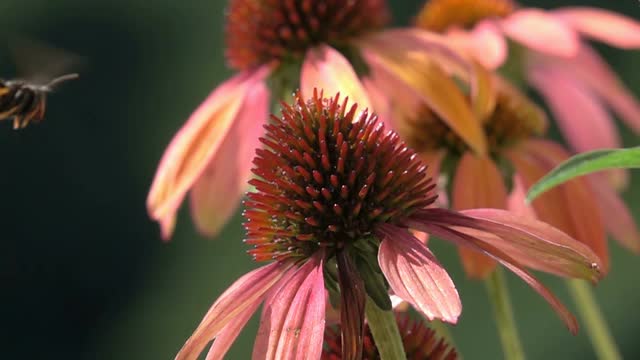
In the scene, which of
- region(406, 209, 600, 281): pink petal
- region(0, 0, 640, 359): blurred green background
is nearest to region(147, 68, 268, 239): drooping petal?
region(406, 209, 600, 281): pink petal

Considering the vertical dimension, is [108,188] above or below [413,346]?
above

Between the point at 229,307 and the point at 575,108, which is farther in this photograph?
the point at 575,108

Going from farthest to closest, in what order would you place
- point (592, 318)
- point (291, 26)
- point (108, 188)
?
point (108, 188)
point (291, 26)
point (592, 318)

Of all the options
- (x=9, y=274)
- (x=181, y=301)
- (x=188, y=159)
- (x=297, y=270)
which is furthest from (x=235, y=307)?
(x=9, y=274)

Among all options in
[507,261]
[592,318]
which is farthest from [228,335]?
[592,318]

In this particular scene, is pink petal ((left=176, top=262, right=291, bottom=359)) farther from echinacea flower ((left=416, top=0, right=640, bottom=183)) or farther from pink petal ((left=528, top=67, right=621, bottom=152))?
pink petal ((left=528, top=67, right=621, bottom=152))

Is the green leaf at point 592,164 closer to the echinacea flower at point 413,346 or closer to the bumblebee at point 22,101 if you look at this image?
the echinacea flower at point 413,346

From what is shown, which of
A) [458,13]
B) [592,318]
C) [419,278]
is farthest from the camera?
[458,13]

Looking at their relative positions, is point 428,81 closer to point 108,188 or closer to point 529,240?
point 529,240
